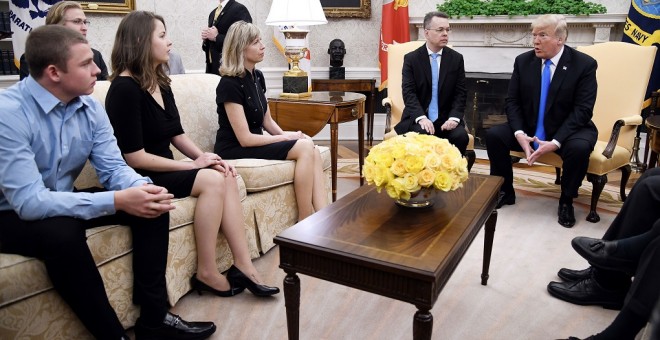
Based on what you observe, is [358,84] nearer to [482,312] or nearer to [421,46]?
[421,46]

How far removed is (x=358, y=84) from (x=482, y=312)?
11.5ft

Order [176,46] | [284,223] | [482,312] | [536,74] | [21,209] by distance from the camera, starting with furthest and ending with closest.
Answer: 1. [176,46]
2. [536,74]
3. [284,223]
4. [482,312]
5. [21,209]

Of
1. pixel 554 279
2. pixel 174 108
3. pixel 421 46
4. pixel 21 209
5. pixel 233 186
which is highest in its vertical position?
pixel 421 46

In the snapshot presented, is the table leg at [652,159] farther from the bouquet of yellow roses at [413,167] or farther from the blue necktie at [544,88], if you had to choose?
the bouquet of yellow roses at [413,167]

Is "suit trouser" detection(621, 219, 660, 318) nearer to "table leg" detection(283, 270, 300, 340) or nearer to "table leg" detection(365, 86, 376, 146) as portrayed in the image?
"table leg" detection(283, 270, 300, 340)

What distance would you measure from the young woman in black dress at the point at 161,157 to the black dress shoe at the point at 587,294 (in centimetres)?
133

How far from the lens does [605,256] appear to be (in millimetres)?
1932

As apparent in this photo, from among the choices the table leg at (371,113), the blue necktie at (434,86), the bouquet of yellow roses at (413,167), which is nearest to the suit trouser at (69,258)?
the bouquet of yellow roses at (413,167)

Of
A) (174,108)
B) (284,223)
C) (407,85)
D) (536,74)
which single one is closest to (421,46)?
(407,85)

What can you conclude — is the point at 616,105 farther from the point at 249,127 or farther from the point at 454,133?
the point at 249,127

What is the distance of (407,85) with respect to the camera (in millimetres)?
3832

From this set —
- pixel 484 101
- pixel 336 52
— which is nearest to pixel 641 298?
pixel 484 101

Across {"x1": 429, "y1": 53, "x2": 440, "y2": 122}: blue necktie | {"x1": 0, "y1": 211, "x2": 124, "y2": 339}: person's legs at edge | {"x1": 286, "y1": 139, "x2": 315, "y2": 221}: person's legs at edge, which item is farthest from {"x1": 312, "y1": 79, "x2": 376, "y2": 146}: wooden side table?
{"x1": 0, "y1": 211, "x2": 124, "y2": 339}: person's legs at edge

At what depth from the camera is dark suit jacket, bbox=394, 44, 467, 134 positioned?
3787mm
